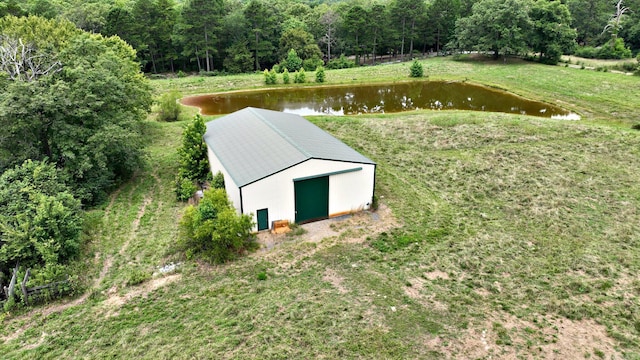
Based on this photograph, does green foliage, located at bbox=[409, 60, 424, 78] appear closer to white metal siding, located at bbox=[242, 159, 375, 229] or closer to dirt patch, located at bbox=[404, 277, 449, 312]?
white metal siding, located at bbox=[242, 159, 375, 229]

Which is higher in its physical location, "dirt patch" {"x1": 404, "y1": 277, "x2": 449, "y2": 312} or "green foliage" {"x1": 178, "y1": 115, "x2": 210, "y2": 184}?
"green foliage" {"x1": 178, "y1": 115, "x2": 210, "y2": 184}

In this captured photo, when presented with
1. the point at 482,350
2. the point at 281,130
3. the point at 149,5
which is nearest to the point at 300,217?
the point at 281,130

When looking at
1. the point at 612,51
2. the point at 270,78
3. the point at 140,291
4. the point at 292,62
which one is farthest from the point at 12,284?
the point at 612,51

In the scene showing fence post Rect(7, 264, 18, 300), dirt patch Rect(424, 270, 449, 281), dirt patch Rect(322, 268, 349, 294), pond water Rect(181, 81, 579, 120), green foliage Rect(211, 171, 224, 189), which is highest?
pond water Rect(181, 81, 579, 120)

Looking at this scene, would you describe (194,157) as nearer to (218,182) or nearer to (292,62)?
(218,182)

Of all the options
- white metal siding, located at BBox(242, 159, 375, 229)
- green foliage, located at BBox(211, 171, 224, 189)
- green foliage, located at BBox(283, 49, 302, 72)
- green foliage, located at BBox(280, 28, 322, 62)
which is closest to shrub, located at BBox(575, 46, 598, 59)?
green foliage, located at BBox(280, 28, 322, 62)

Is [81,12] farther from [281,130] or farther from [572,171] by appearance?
[572,171]

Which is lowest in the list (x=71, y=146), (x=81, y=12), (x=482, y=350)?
(x=482, y=350)
